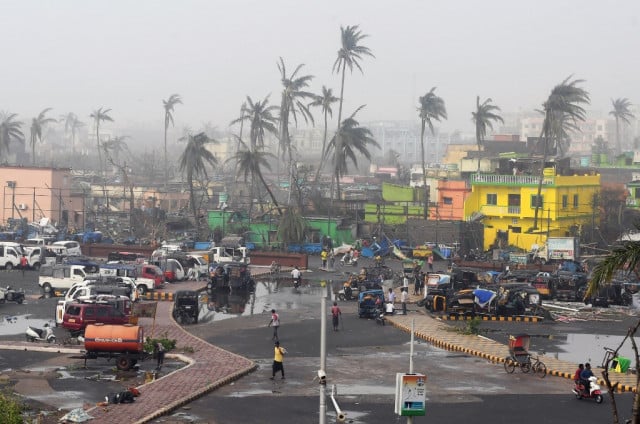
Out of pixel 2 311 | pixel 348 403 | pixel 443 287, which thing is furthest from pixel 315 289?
pixel 348 403

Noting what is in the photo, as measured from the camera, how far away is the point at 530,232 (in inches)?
2655

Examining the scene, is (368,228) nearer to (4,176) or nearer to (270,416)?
(4,176)

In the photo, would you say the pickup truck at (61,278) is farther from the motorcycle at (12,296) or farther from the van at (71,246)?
the van at (71,246)

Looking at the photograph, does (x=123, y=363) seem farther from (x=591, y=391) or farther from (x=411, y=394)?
(x=411, y=394)

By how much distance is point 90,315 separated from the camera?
33.1 m

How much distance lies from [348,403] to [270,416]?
7.93ft

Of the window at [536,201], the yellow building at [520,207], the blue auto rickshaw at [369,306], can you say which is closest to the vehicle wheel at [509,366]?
the blue auto rickshaw at [369,306]

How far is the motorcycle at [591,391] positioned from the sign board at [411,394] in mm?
9831

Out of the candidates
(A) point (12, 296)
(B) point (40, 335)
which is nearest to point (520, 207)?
(A) point (12, 296)

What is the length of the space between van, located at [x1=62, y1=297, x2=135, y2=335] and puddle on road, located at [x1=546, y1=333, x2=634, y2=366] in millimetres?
13039

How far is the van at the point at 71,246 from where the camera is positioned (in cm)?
5732

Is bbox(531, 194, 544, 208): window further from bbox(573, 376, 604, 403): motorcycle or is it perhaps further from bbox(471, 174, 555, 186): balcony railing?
bbox(573, 376, 604, 403): motorcycle

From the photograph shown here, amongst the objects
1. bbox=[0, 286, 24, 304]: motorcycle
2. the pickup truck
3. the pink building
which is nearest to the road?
bbox=[0, 286, 24, 304]: motorcycle

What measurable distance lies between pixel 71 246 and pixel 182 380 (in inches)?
1315
